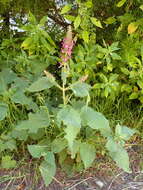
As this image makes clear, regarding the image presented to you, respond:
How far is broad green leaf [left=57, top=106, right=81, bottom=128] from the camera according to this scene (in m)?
1.83

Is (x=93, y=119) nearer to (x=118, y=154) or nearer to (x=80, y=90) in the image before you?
(x=80, y=90)

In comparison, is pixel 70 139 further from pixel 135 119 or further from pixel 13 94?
pixel 135 119

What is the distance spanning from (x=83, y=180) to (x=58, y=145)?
1.15ft

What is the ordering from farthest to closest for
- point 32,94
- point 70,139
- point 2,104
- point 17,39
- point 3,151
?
point 17,39 < point 32,94 < point 3,151 < point 2,104 < point 70,139

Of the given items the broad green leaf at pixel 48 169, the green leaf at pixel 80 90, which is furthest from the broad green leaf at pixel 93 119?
the broad green leaf at pixel 48 169

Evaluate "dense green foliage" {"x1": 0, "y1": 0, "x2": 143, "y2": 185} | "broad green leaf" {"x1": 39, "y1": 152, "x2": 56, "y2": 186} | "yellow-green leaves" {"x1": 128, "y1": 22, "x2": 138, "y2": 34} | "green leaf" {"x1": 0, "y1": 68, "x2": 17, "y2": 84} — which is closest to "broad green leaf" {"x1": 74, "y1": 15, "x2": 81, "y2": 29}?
"dense green foliage" {"x1": 0, "y1": 0, "x2": 143, "y2": 185}

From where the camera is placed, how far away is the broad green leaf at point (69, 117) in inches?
72.0

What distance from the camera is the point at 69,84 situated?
6.72 ft

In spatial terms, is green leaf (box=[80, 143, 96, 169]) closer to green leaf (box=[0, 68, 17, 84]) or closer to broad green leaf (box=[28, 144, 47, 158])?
broad green leaf (box=[28, 144, 47, 158])

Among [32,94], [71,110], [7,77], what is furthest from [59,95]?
[71,110]

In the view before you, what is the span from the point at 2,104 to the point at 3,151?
0.39 meters

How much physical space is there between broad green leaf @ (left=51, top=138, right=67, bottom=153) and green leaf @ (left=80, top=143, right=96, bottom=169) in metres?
0.10

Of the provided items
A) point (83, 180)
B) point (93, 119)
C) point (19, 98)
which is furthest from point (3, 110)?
point (83, 180)

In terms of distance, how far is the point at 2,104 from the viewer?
2152 millimetres
